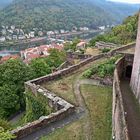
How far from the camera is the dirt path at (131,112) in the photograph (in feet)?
55.9

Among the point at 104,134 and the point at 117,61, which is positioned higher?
the point at 117,61

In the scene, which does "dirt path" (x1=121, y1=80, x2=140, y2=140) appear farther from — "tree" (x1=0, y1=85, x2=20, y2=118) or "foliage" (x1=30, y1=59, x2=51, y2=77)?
"foliage" (x1=30, y1=59, x2=51, y2=77)

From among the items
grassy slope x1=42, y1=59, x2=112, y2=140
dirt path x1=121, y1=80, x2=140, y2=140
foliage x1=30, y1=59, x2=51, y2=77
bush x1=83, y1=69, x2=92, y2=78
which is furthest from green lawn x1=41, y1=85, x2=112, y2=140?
foliage x1=30, y1=59, x2=51, y2=77

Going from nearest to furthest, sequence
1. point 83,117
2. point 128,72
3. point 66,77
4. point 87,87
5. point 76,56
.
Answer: point 83,117
point 87,87
point 66,77
point 128,72
point 76,56

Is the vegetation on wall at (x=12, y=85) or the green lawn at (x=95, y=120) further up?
the green lawn at (x=95, y=120)

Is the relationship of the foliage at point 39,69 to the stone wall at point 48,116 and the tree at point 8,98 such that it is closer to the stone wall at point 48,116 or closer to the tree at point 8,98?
the tree at point 8,98

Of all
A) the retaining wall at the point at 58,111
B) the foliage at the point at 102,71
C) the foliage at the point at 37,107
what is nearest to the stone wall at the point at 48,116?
the retaining wall at the point at 58,111

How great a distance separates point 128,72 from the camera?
2938 cm

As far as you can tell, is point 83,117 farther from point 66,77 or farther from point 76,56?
point 76,56

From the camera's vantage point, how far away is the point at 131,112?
66.3 ft

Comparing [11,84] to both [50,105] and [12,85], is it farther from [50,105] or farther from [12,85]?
[50,105]

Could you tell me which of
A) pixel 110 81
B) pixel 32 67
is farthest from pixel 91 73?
pixel 32 67

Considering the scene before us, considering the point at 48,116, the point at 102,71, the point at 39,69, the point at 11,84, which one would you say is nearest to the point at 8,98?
the point at 11,84

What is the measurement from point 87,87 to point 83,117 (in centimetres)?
536
